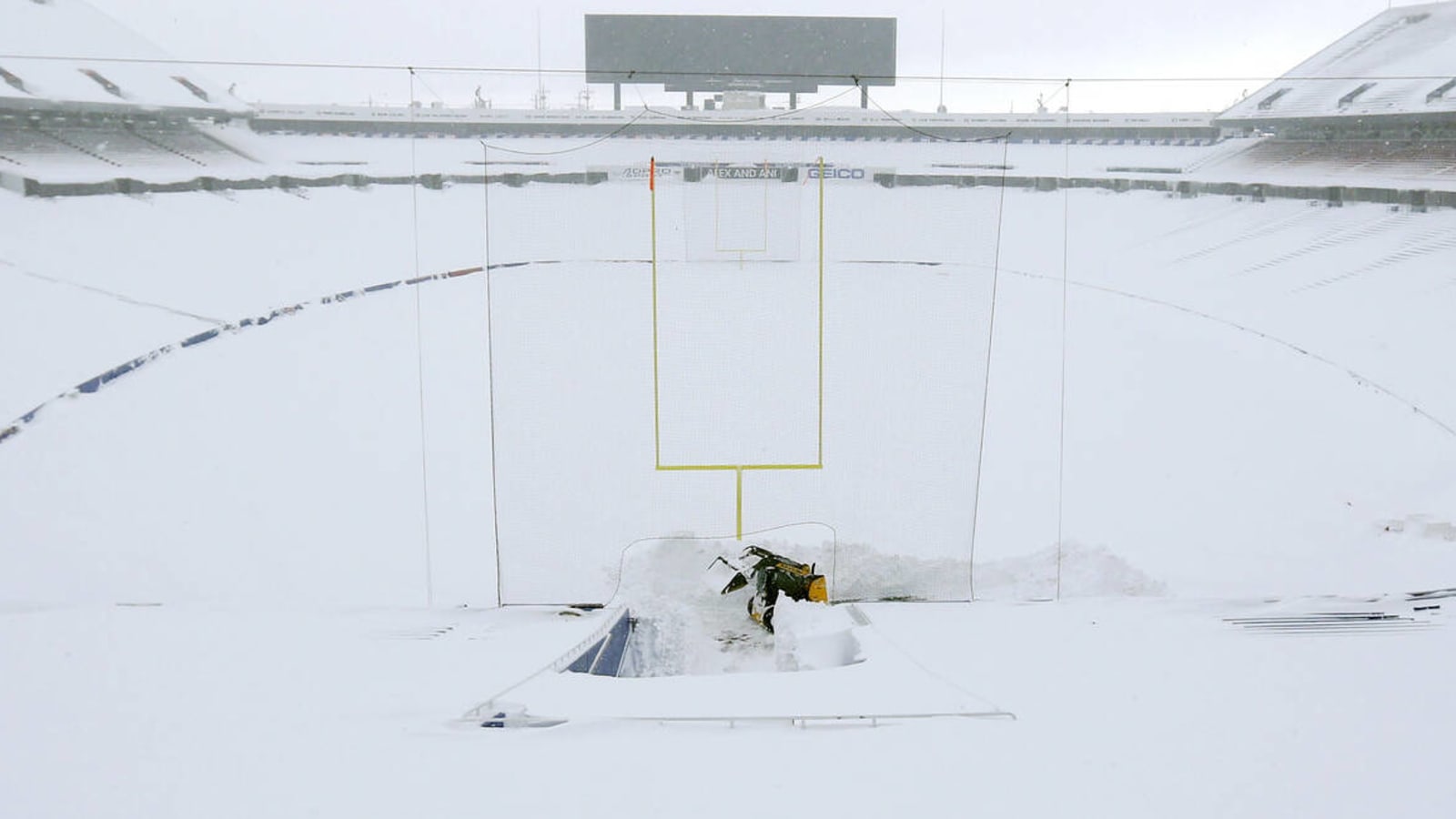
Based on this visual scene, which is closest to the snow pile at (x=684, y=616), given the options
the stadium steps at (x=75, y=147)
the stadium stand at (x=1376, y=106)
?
the stadium stand at (x=1376, y=106)

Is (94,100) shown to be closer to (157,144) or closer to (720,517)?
(157,144)

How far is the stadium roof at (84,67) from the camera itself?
39.3ft

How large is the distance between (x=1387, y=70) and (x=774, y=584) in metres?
12.5

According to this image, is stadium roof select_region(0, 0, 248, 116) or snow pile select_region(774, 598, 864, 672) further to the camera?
stadium roof select_region(0, 0, 248, 116)

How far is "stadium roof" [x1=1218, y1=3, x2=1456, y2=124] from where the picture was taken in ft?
39.5

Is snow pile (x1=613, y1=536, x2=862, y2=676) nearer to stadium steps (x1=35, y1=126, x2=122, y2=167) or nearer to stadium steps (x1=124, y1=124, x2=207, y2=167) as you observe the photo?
stadium steps (x1=35, y1=126, x2=122, y2=167)

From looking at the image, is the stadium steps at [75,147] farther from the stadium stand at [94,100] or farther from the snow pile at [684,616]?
the snow pile at [684,616]

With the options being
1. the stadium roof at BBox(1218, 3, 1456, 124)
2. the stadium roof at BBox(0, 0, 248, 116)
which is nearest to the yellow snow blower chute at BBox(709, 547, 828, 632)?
the stadium roof at BBox(1218, 3, 1456, 124)

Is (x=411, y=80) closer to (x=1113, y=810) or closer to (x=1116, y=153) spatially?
(x=1113, y=810)

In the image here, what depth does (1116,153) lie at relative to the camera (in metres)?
16.1

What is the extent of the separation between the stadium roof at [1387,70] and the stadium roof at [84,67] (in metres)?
13.4

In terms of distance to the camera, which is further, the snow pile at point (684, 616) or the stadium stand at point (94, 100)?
the stadium stand at point (94, 100)

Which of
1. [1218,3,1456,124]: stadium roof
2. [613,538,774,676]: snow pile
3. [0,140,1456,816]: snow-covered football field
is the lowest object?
[613,538,774,676]: snow pile

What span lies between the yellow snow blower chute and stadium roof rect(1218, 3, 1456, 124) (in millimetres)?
10890
